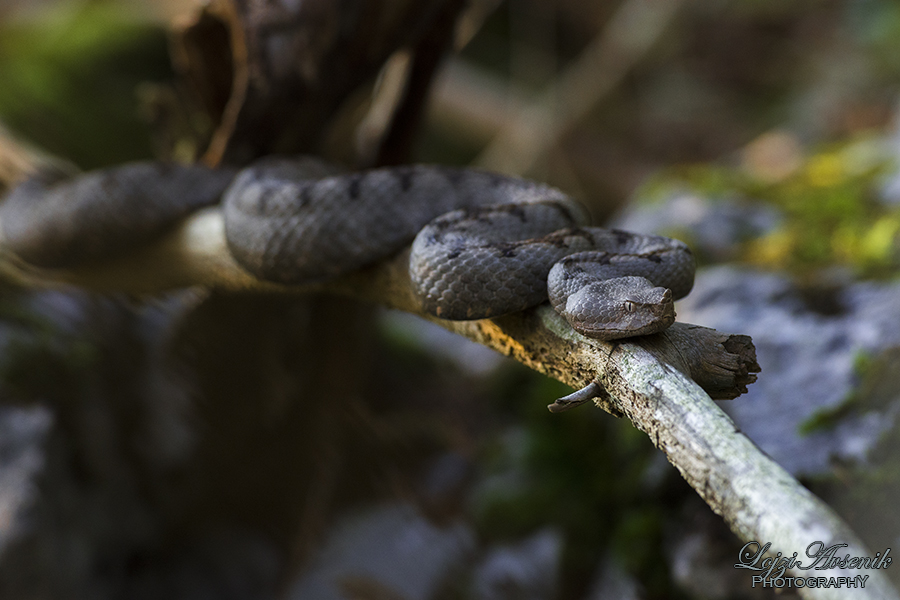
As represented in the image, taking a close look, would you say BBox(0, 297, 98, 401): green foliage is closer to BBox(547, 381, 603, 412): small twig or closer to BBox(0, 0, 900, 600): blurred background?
BBox(0, 0, 900, 600): blurred background

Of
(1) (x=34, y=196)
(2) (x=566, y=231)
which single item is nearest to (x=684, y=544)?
(2) (x=566, y=231)

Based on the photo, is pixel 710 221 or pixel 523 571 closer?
pixel 523 571

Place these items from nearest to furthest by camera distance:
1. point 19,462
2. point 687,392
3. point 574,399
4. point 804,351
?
point 687,392, point 574,399, point 804,351, point 19,462

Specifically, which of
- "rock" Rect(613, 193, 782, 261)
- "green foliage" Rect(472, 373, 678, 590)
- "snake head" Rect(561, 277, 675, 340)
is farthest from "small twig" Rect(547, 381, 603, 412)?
"rock" Rect(613, 193, 782, 261)

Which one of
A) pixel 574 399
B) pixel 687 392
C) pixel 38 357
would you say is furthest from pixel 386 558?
pixel 687 392

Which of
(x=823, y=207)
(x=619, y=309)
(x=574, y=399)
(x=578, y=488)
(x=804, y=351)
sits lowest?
(x=574, y=399)

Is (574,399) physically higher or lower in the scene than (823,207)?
lower

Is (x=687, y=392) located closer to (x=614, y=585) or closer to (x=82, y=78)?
(x=614, y=585)

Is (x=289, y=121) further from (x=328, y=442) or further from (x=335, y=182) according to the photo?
(x=328, y=442)
